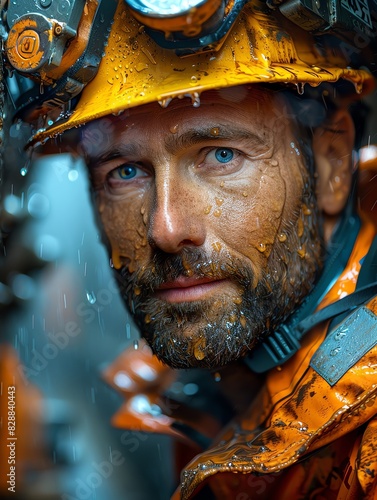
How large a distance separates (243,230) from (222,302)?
0.18m

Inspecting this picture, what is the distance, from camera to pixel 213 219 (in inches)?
61.8

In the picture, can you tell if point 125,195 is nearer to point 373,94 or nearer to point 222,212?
point 222,212

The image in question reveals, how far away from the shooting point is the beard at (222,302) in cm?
158

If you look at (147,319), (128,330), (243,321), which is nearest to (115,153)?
(147,319)

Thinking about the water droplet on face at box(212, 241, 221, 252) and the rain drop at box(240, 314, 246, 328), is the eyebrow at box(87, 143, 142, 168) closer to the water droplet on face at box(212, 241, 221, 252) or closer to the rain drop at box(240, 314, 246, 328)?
the water droplet on face at box(212, 241, 221, 252)

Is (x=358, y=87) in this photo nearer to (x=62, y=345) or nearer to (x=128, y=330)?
(x=128, y=330)

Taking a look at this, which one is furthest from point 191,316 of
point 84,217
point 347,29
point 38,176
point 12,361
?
point 84,217

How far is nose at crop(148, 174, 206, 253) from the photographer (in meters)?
1.52

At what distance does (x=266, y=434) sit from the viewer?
1.44 meters

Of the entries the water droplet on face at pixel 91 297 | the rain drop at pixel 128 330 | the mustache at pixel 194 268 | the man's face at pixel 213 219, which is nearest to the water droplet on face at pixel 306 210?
the man's face at pixel 213 219

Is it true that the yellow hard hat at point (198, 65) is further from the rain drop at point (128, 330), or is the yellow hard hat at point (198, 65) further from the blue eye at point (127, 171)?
the rain drop at point (128, 330)

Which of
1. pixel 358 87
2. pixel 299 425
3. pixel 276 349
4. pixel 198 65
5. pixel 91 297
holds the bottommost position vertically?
pixel 91 297

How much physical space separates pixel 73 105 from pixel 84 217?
83.9 inches

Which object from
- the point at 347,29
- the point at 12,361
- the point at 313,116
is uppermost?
the point at 347,29
